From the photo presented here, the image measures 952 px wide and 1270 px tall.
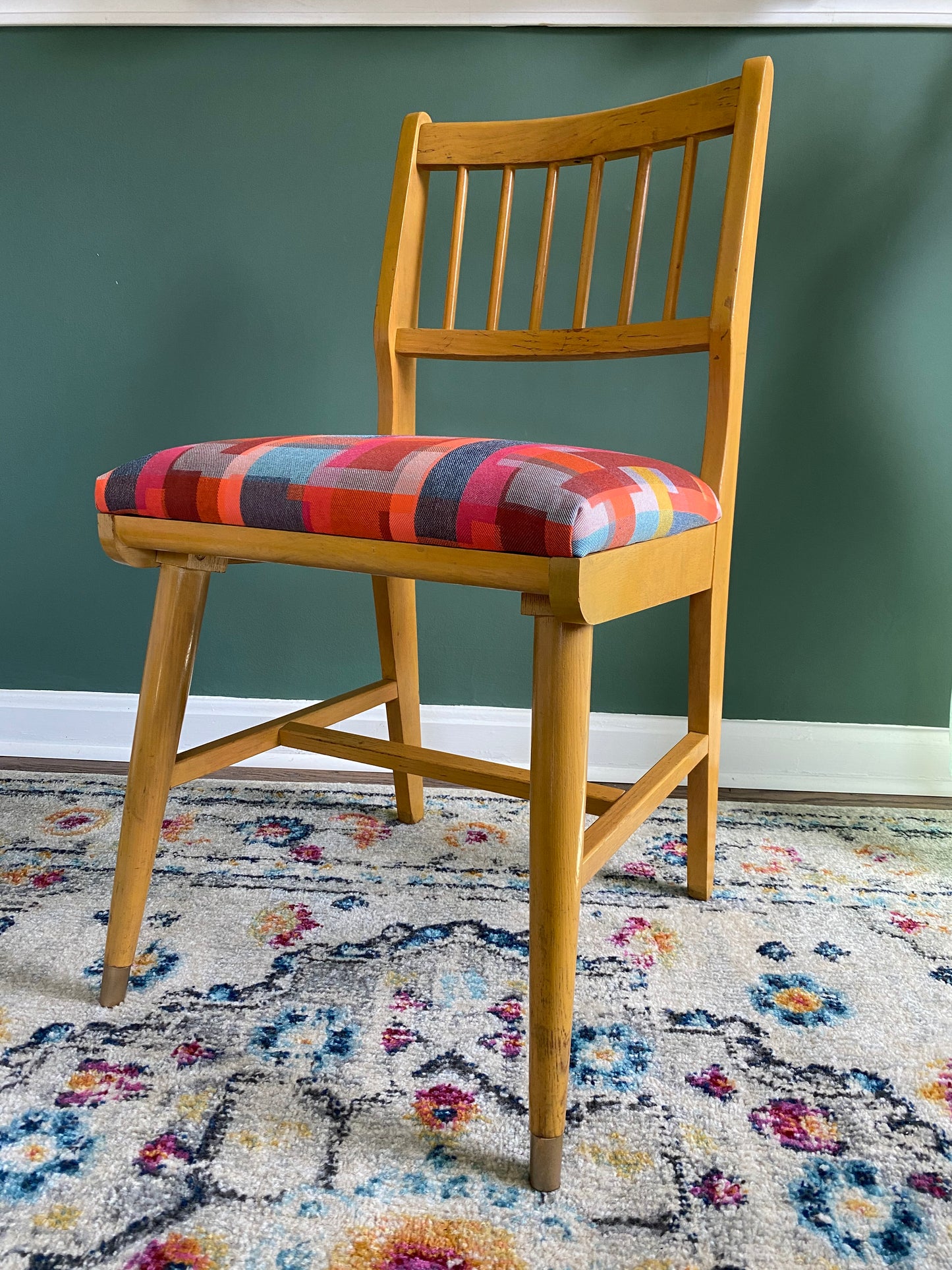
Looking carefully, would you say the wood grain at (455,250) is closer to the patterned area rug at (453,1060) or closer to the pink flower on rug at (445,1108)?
the patterned area rug at (453,1060)

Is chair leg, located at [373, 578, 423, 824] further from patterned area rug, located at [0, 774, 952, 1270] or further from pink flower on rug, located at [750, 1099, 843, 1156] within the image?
pink flower on rug, located at [750, 1099, 843, 1156]

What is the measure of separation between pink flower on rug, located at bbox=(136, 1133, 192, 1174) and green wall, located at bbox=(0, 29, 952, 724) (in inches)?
32.9

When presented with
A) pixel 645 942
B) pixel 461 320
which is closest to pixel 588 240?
pixel 461 320

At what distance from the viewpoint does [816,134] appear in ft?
4.06

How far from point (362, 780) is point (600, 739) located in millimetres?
373

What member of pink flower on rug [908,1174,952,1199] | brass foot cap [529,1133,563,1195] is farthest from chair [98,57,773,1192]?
pink flower on rug [908,1174,952,1199]

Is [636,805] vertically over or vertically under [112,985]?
over

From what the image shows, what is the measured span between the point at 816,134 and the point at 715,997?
1.12 meters

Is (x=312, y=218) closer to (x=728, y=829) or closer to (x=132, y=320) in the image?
(x=132, y=320)

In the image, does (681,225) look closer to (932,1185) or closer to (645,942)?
(645,942)

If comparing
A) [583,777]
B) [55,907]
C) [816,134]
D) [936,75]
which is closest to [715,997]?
[583,777]

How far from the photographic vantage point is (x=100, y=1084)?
700 millimetres

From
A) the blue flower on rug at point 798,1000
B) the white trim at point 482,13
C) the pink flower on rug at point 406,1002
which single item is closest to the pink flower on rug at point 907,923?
the blue flower on rug at point 798,1000

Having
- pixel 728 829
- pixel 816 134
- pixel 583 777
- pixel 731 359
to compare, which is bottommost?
pixel 728 829
